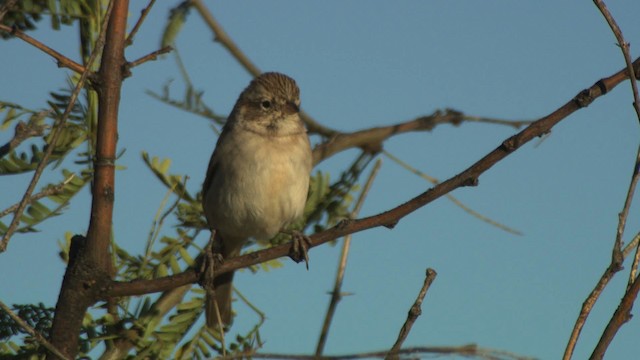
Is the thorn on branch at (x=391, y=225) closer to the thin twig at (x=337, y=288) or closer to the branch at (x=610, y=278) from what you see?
the thin twig at (x=337, y=288)

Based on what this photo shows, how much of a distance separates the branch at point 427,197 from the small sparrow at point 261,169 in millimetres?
Result: 1559

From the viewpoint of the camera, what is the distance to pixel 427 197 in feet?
9.86

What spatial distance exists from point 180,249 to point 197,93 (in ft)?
2.60

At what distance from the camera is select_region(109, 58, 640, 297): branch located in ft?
9.28

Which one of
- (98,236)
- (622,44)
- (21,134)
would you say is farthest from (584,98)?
(21,134)

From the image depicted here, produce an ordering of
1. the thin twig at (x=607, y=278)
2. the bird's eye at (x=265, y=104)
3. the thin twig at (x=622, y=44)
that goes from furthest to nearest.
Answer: the bird's eye at (x=265, y=104)
the thin twig at (x=622, y=44)
the thin twig at (x=607, y=278)

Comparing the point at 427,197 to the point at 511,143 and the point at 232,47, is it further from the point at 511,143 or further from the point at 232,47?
the point at 232,47

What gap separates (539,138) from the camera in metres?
2.92

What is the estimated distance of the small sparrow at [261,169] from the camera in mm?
5309

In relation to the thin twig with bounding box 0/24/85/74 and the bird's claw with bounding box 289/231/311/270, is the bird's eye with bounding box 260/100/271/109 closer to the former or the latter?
the bird's claw with bounding box 289/231/311/270

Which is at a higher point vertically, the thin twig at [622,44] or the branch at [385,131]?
the branch at [385,131]

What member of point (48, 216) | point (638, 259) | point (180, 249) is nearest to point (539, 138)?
point (638, 259)

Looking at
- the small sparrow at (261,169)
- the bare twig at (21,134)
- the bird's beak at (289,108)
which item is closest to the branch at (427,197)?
the bare twig at (21,134)

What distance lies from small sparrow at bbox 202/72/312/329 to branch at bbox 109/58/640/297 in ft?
5.12
